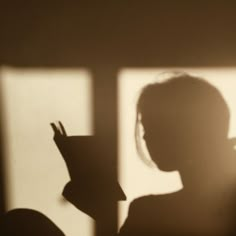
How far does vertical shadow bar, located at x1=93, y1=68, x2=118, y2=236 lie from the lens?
1342 millimetres

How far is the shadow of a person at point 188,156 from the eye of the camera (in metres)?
1.34

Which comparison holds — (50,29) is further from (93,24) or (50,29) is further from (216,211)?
(216,211)

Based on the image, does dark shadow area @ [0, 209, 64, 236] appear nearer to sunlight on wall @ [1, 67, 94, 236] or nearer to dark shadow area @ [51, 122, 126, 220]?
sunlight on wall @ [1, 67, 94, 236]

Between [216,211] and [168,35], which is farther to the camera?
[216,211]

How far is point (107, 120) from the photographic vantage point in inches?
54.1

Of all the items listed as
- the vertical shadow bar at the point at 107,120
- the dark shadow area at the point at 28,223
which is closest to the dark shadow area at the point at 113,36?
the vertical shadow bar at the point at 107,120

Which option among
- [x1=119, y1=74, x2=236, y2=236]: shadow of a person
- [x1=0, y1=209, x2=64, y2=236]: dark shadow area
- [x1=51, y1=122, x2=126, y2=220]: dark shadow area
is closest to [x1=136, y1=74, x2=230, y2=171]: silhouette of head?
[x1=119, y1=74, x2=236, y2=236]: shadow of a person

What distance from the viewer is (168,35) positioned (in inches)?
51.1

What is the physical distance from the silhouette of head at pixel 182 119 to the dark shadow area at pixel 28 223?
1.57 feet

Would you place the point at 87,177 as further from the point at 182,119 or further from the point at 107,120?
the point at 182,119

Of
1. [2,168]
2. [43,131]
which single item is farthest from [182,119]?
[2,168]

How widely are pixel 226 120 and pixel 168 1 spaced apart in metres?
0.46

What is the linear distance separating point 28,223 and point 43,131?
1.22ft

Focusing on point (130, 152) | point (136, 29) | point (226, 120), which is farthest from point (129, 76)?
point (226, 120)
